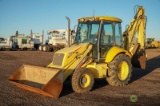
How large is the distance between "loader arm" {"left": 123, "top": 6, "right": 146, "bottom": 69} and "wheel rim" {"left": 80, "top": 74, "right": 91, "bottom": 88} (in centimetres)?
362

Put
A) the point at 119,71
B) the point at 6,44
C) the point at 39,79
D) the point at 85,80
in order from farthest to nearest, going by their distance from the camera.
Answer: the point at 6,44, the point at 119,71, the point at 39,79, the point at 85,80

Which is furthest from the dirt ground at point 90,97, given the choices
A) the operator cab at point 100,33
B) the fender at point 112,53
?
the operator cab at point 100,33

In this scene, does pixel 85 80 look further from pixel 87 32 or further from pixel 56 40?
pixel 56 40

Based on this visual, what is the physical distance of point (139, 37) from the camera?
11.7 meters

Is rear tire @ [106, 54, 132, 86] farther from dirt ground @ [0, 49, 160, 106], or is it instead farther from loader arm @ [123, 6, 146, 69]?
loader arm @ [123, 6, 146, 69]

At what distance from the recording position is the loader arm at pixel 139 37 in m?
11.0

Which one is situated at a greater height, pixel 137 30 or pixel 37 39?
pixel 37 39

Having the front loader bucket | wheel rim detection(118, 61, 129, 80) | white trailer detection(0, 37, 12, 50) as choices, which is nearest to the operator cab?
wheel rim detection(118, 61, 129, 80)

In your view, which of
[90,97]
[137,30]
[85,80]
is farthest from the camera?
[137,30]

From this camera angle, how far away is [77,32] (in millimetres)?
9602

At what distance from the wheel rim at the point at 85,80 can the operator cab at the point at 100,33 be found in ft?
3.78

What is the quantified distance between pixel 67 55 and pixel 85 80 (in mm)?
1097

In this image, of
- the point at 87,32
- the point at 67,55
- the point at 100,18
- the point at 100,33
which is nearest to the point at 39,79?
the point at 67,55

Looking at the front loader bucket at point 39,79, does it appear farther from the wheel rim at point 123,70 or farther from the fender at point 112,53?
the wheel rim at point 123,70
